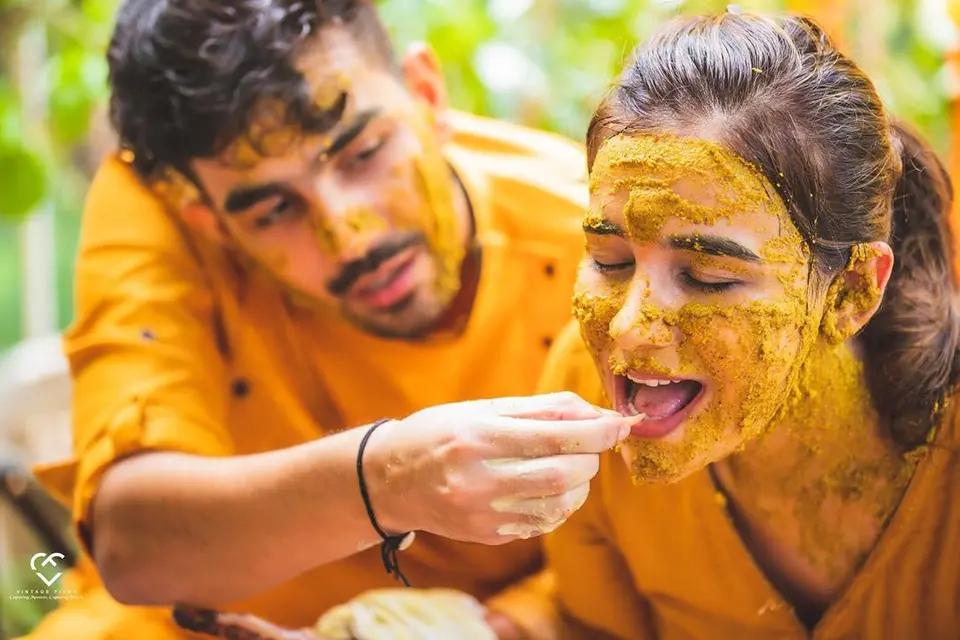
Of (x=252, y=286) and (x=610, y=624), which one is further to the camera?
(x=252, y=286)

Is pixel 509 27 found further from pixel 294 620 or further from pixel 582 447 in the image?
pixel 582 447

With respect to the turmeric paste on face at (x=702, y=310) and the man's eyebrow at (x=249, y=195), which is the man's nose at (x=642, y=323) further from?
the man's eyebrow at (x=249, y=195)

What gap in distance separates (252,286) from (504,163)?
17.4 inches

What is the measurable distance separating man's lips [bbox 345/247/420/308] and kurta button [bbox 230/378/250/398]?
0.24 m

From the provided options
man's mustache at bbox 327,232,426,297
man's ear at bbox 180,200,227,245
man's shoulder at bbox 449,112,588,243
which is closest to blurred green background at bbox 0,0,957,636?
man's shoulder at bbox 449,112,588,243

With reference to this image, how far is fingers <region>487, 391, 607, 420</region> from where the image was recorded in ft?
3.06

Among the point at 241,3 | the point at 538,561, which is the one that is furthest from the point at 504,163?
the point at 538,561

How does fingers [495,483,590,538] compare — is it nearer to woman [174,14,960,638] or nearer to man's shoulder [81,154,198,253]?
woman [174,14,960,638]

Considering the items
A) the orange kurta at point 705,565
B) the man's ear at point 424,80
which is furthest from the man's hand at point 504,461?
the man's ear at point 424,80

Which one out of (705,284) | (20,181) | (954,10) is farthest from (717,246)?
(20,181)

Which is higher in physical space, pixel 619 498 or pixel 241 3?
pixel 241 3

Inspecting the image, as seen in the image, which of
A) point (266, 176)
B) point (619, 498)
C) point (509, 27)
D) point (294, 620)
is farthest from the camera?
point (509, 27)

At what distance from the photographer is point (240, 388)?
1556mm

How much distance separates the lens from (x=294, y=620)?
1515mm
